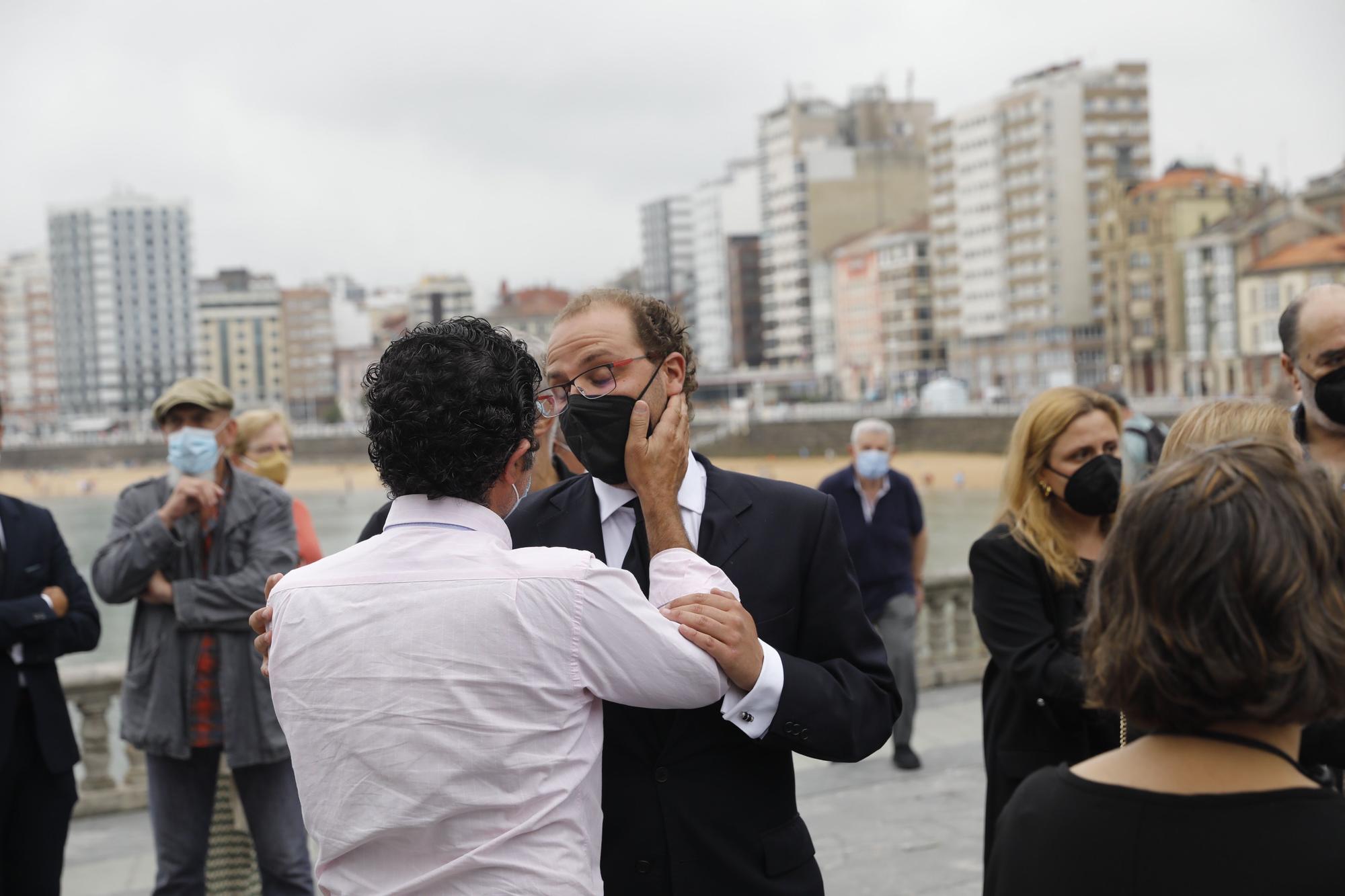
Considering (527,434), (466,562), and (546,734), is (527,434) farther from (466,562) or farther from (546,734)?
(546,734)

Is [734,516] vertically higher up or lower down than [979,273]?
lower down

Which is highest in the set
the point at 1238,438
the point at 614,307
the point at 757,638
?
the point at 614,307

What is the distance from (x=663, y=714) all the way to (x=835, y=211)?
362 feet

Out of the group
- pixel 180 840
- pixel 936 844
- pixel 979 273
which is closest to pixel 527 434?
pixel 180 840

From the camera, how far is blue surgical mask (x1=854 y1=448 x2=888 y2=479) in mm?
6785

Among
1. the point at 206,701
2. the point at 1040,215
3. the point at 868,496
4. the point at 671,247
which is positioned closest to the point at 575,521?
the point at 206,701

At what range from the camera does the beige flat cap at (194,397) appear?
13.3 ft

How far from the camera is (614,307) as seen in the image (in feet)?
7.63

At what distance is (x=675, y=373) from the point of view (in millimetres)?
2361

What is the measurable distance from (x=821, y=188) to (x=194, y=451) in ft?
354

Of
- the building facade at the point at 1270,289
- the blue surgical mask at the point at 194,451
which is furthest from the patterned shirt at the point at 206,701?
the building facade at the point at 1270,289

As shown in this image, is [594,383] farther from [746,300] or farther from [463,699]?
[746,300]

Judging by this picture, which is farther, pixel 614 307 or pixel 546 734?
pixel 614 307

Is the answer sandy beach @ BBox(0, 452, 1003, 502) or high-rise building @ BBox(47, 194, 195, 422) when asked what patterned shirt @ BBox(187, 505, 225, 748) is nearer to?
sandy beach @ BBox(0, 452, 1003, 502)
